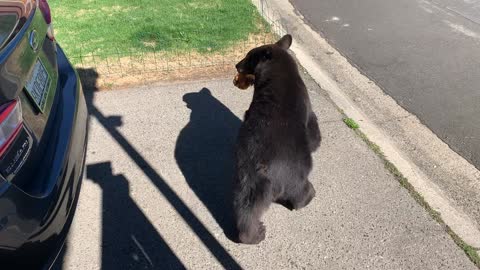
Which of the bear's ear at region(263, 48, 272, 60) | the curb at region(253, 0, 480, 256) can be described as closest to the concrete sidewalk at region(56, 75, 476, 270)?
the curb at region(253, 0, 480, 256)

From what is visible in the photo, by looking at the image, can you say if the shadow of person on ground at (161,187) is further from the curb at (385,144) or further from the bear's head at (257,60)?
the curb at (385,144)

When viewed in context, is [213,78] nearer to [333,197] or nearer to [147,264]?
[333,197]

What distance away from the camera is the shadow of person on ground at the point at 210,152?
366 centimetres

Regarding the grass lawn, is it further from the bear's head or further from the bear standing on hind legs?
the bear standing on hind legs

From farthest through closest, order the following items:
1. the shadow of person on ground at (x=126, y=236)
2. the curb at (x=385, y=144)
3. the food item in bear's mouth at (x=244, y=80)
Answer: the food item in bear's mouth at (x=244, y=80)
the curb at (x=385, y=144)
the shadow of person on ground at (x=126, y=236)

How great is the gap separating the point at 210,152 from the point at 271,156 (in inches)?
50.6

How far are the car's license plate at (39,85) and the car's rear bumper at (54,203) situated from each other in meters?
0.20

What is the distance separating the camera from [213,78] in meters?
5.62

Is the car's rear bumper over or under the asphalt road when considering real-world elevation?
over

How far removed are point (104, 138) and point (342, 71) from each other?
3.47 m

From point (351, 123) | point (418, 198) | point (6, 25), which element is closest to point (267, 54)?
point (351, 123)

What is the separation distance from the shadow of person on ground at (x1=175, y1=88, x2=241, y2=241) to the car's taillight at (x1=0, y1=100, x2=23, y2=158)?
1.75 meters

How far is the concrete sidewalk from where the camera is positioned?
10.4 ft

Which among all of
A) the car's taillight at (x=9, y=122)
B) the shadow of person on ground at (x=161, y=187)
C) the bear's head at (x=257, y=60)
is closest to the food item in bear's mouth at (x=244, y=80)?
the bear's head at (x=257, y=60)
